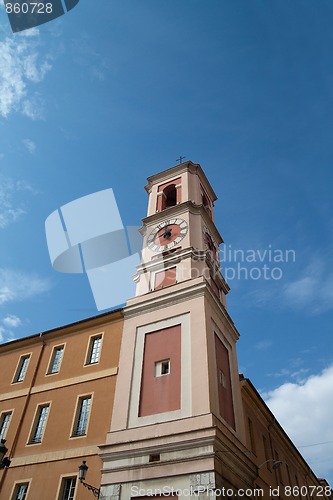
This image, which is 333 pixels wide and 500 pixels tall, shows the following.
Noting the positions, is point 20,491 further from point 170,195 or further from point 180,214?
point 170,195

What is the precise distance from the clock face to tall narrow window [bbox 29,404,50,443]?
10446 mm

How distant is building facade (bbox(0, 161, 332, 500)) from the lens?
48.6ft

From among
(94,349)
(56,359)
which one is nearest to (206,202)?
(94,349)

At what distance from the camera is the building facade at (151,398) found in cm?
1481

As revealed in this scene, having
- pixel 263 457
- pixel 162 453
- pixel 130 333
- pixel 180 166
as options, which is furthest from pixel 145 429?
pixel 180 166

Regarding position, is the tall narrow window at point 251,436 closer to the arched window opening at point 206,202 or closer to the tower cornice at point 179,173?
the arched window opening at point 206,202

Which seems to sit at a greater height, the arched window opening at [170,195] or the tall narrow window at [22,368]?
the arched window opening at [170,195]

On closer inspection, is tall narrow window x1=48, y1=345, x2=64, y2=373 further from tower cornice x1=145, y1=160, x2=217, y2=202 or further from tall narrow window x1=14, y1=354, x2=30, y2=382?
tower cornice x1=145, y1=160, x2=217, y2=202

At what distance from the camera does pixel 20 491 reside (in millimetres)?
17031

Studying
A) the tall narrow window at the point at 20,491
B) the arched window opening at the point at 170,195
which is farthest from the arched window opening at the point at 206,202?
the tall narrow window at the point at 20,491

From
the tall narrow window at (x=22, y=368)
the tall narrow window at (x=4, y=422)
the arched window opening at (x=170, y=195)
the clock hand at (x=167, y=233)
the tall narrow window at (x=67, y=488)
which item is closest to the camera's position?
the tall narrow window at (x=67, y=488)

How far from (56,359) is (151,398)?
Answer: 23.0 ft

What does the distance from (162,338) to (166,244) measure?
692 cm

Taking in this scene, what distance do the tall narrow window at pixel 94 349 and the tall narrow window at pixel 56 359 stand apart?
1.85m
